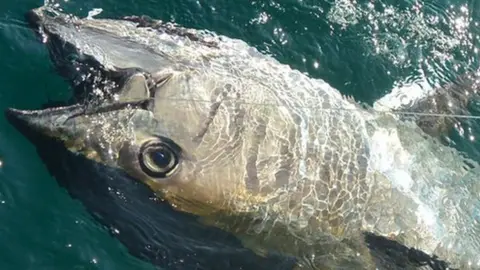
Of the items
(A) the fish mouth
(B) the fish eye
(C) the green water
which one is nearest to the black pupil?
(B) the fish eye

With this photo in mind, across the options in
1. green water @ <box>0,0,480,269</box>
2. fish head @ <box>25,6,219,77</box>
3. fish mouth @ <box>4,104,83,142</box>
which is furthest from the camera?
green water @ <box>0,0,480,269</box>

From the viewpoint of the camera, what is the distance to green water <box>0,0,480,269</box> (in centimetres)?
561

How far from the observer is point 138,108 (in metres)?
4.89

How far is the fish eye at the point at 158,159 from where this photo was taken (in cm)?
486

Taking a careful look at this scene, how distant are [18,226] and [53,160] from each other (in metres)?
0.85

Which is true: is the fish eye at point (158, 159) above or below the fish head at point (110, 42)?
below

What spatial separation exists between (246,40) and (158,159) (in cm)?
272

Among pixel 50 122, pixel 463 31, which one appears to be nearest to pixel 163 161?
pixel 50 122

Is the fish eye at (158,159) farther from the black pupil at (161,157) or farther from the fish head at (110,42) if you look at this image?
the fish head at (110,42)

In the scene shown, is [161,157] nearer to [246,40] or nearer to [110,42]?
[110,42]

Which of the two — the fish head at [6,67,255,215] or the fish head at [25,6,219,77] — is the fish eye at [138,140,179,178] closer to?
the fish head at [6,67,255,215]

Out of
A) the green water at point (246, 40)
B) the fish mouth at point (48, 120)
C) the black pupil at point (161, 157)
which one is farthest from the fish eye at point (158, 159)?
the green water at point (246, 40)

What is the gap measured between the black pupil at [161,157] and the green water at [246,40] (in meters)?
0.86

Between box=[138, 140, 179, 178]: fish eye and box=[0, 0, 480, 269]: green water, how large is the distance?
2.68ft
